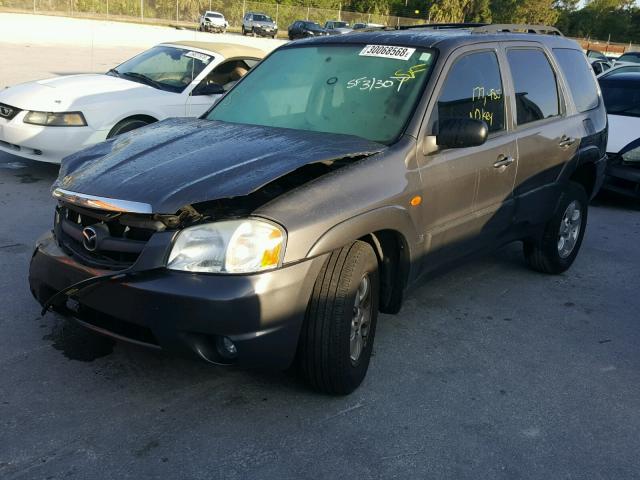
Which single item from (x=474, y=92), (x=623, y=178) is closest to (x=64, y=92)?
(x=474, y=92)

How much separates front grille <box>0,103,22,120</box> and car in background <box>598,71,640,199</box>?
22.4 ft

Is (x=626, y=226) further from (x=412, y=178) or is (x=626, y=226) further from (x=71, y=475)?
(x=71, y=475)

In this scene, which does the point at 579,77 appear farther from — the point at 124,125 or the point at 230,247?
the point at 124,125

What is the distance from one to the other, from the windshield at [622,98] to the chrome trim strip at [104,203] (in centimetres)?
793

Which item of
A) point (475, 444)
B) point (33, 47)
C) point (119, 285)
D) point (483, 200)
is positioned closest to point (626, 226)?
point (483, 200)

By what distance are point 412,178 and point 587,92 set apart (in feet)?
9.09

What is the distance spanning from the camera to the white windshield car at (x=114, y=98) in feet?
22.8

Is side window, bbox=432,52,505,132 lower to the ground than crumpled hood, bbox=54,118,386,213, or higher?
higher

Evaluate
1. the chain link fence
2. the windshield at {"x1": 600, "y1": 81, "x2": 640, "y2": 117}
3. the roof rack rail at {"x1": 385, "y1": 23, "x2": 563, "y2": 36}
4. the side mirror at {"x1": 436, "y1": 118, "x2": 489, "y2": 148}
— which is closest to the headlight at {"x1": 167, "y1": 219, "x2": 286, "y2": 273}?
the side mirror at {"x1": 436, "y1": 118, "x2": 489, "y2": 148}

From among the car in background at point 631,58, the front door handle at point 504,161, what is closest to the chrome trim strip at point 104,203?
the front door handle at point 504,161

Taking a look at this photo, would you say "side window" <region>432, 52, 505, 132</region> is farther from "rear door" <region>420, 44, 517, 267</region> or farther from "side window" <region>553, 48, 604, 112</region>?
"side window" <region>553, 48, 604, 112</region>

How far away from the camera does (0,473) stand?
103 inches

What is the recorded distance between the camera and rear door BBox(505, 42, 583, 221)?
455 centimetres

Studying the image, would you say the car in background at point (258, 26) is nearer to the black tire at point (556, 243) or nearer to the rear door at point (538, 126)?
the black tire at point (556, 243)
